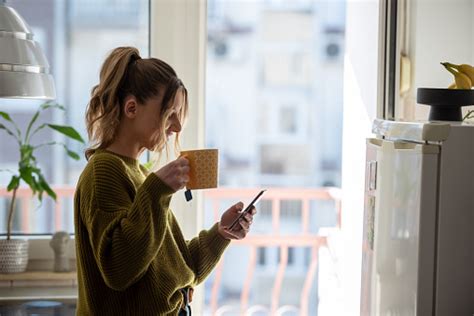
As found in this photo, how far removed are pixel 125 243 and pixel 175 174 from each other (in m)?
0.18

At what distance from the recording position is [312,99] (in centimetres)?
420

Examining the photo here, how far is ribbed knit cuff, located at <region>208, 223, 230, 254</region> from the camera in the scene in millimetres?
2014

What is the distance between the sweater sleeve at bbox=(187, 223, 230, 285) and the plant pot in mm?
1243

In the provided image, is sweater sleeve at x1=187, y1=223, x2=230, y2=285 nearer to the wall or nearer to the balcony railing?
the wall

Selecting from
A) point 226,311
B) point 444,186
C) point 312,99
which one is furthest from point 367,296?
point 226,311

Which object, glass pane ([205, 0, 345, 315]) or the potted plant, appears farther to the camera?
glass pane ([205, 0, 345, 315])

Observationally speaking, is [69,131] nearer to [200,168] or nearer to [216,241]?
[216,241]

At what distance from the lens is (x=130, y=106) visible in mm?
1789

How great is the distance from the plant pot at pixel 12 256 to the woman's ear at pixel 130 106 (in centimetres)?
146

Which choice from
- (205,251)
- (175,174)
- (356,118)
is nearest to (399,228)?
(205,251)

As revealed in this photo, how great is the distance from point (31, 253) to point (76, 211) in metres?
1.58

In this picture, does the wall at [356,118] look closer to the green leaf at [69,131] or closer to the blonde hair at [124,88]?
the green leaf at [69,131]

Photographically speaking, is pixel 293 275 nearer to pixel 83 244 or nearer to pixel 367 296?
pixel 367 296

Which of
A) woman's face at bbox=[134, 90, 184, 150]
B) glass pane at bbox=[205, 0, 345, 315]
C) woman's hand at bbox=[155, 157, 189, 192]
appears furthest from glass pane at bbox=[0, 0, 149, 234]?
woman's hand at bbox=[155, 157, 189, 192]
